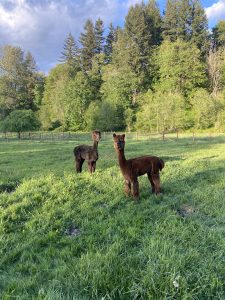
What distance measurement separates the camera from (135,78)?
210 ft

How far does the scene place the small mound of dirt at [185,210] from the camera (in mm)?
5918

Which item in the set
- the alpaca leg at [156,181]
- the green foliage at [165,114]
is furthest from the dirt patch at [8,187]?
the green foliage at [165,114]

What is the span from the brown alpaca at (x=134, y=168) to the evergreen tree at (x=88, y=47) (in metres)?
71.5

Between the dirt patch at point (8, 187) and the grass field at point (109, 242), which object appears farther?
the dirt patch at point (8, 187)

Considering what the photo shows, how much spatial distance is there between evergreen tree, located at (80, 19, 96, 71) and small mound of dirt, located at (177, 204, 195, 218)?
72.6 m

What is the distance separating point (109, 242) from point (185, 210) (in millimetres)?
2402

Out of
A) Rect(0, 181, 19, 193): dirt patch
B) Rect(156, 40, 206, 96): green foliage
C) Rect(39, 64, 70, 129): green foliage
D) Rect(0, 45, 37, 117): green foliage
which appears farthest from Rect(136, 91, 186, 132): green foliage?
Rect(0, 181, 19, 193): dirt patch

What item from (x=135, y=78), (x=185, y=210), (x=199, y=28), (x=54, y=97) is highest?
(x=199, y=28)

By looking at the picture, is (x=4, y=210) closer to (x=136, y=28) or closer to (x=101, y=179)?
(x=101, y=179)

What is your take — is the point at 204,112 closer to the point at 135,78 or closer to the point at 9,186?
the point at 135,78

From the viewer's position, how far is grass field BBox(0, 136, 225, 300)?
3.15 metres

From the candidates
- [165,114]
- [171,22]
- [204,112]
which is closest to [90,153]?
[165,114]

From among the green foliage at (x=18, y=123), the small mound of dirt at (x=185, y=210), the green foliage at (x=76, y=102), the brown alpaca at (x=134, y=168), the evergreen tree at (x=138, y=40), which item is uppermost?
the evergreen tree at (x=138, y=40)

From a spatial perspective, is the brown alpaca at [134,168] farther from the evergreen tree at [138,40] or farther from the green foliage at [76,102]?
the evergreen tree at [138,40]
